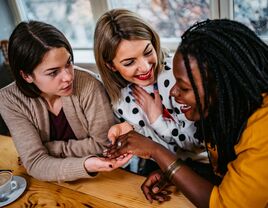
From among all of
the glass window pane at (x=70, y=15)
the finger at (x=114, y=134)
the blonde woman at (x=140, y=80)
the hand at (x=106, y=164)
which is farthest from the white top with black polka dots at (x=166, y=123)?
the glass window pane at (x=70, y=15)

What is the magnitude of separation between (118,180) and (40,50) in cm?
57

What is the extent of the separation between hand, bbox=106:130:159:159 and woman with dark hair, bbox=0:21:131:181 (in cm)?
4

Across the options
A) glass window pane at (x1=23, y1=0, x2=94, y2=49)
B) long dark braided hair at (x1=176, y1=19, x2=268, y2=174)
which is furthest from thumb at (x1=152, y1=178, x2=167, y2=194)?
glass window pane at (x1=23, y1=0, x2=94, y2=49)

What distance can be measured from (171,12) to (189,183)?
133 cm

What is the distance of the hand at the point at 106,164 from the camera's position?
3.59 feet

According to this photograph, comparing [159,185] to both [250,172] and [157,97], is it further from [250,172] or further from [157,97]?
[157,97]

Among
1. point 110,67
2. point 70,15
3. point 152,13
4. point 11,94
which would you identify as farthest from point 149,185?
point 70,15

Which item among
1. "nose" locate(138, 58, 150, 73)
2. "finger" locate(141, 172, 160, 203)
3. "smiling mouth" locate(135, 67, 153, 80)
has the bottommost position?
"finger" locate(141, 172, 160, 203)

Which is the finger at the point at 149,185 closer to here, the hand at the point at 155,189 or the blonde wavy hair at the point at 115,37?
the hand at the point at 155,189

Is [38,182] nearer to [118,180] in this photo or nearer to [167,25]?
[118,180]

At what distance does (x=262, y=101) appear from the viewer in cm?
85

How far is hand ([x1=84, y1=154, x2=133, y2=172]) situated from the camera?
1094mm

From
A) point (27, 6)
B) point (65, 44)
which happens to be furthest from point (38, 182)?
point (27, 6)

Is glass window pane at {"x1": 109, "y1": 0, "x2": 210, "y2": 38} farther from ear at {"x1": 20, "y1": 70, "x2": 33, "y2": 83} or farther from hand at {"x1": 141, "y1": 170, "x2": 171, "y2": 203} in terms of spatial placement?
hand at {"x1": 141, "y1": 170, "x2": 171, "y2": 203}
